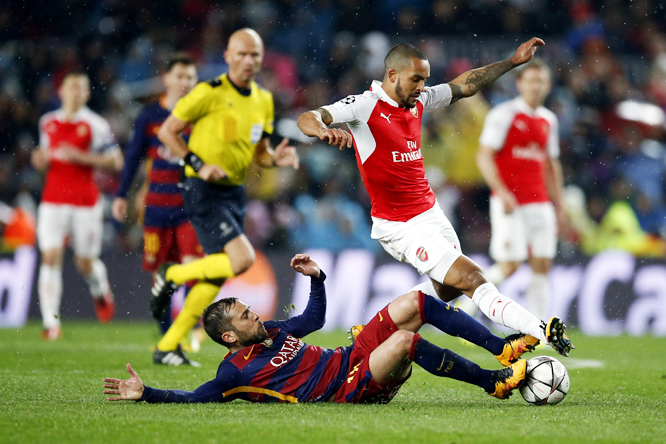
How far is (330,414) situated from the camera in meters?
4.24

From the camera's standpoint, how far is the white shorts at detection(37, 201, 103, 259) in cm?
977

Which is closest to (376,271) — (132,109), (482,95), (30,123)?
(482,95)

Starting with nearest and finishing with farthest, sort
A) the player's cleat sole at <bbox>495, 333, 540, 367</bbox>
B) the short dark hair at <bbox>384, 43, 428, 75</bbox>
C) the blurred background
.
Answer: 1. the player's cleat sole at <bbox>495, 333, 540, 367</bbox>
2. the short dark hair at <bbox>384, 43, 428, 75</bbox>
3. the blurred background

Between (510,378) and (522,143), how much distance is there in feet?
17.1

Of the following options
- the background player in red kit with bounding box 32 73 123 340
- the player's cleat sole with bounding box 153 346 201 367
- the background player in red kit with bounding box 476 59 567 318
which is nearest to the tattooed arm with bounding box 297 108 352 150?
the player's cleat sole with bounding box 153 346 201 367

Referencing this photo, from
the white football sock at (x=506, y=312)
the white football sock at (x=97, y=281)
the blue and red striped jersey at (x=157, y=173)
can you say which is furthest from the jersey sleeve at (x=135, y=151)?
the white football sock at (x=506, y=312)

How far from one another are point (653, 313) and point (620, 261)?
0.76 meters

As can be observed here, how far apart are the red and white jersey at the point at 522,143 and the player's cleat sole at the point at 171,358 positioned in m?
4.21

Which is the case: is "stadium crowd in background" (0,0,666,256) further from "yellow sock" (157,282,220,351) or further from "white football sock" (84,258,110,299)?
"yellow sock" (157,282,220,351)

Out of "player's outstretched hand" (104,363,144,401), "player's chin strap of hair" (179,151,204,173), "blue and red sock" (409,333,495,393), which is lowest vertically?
"player's outstretched hand" (104,363,144,401)

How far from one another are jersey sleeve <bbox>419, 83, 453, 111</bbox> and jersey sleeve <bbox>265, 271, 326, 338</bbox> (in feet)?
4.75

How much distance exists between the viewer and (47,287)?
9570 millimetres

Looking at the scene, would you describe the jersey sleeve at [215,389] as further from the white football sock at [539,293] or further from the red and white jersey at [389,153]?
the white football sock at [539,293]

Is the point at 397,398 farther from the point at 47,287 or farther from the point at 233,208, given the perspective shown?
the point at 47,287
